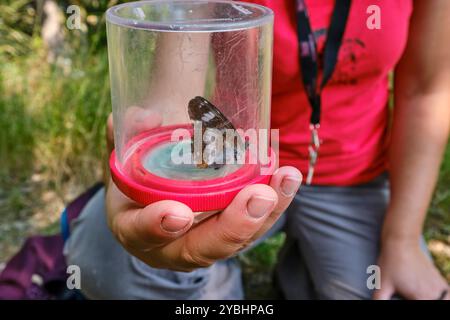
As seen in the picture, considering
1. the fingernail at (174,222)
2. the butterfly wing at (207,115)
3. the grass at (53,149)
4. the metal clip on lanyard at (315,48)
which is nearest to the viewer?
the fingernail at (174,222)

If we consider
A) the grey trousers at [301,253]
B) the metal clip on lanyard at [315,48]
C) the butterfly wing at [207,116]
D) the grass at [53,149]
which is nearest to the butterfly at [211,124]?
the butterfly wing at [207,116]

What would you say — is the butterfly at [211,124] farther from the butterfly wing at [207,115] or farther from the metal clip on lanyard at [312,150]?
the metal clip on lanyard at [312,150]

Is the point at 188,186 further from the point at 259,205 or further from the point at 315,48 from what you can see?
the point at 315,48

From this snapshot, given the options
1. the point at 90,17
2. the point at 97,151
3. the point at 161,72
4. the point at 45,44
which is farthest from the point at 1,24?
the point at 161,72

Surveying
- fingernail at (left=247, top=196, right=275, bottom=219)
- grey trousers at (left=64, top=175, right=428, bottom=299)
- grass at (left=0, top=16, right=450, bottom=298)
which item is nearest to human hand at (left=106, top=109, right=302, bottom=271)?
fingernail at (left=247, top=196, right=275, bottom=219)

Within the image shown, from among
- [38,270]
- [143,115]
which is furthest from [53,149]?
[143,115]

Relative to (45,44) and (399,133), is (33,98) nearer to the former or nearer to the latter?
(45,44)
